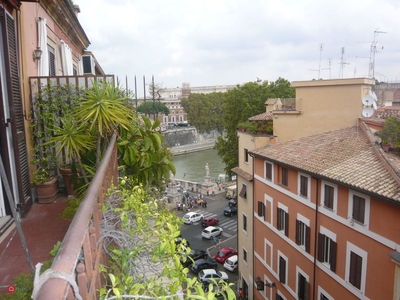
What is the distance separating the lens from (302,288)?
12906 millimetres

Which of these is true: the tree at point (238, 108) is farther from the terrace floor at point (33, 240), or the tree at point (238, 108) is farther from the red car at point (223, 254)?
the terrace floor at point (33, 240)

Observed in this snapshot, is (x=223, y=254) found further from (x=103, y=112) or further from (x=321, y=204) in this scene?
(x=103, y=112)

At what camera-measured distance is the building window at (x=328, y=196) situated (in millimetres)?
10979

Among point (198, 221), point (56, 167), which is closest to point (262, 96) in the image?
point (198, 221)


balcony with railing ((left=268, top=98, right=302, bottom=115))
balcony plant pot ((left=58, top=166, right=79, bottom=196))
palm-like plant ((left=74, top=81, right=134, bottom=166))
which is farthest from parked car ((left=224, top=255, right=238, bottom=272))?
palm-like plant ((left=74, top=81, right=134, bottom=166))

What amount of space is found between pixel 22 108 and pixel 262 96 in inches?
1059

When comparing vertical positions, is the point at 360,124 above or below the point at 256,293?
above

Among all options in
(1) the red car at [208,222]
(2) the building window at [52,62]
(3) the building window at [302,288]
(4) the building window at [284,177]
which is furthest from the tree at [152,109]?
(1) the red car at [208,222]

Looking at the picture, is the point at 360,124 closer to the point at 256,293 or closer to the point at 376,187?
the point at 376,187

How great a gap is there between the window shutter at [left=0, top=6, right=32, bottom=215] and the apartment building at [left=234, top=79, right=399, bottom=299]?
769cm

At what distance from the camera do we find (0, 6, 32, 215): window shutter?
581cm

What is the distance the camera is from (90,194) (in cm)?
226

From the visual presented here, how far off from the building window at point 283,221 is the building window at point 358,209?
4.13 meters

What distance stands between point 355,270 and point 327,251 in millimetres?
1448
